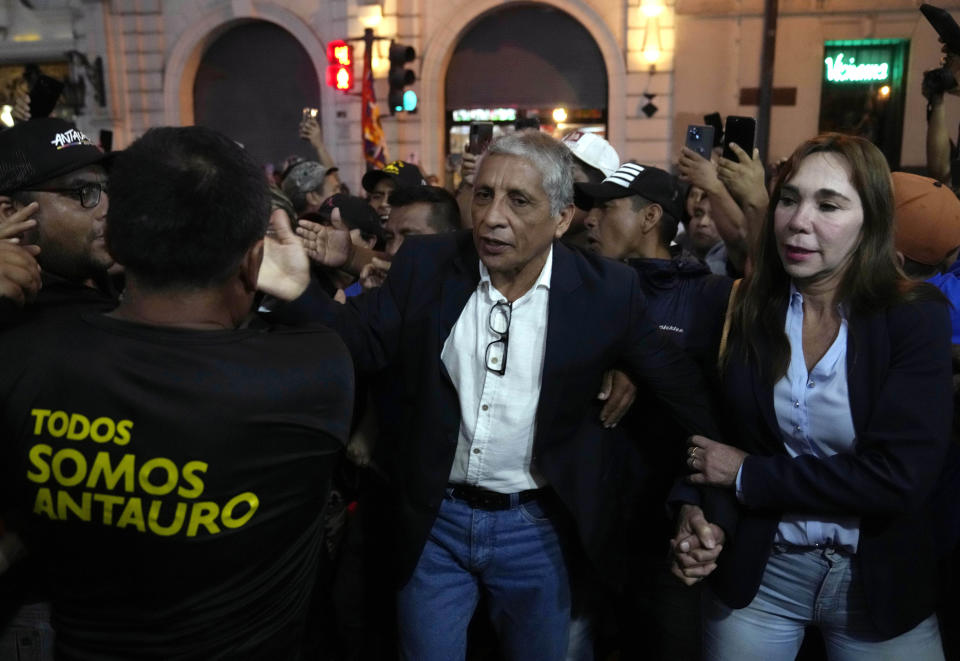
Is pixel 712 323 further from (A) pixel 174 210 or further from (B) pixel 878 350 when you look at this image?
(A) pixel 174 210

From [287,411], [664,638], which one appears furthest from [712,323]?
[287,411]

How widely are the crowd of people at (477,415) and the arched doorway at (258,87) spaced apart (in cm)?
1267

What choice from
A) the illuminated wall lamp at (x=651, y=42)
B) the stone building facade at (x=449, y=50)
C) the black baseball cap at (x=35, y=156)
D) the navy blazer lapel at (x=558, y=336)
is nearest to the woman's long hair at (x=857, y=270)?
the navy blazer lapel at (x=558, y=336)

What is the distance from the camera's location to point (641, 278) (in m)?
2.84

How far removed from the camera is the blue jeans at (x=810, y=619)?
2.00m

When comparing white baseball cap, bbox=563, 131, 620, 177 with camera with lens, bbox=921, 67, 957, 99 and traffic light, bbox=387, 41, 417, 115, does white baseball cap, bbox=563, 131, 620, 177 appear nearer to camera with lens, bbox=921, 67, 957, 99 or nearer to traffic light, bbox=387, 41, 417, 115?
camera with lens, bbox=921, 67, 957, 99

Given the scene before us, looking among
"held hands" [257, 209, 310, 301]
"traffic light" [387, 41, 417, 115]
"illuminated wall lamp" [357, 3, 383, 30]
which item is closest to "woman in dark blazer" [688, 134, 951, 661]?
"held hands" [257, 209, 310, 301]

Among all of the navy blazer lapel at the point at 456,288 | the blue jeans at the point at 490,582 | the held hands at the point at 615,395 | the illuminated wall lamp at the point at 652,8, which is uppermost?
the illuminated wall lamp at the point at 652,8

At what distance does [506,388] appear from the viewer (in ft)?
7.34

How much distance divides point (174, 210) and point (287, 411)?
0.41m

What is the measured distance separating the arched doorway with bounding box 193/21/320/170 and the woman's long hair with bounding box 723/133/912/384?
13.6m

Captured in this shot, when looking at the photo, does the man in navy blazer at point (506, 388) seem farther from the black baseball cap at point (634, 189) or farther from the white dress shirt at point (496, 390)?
the black baseball cap at point (634, 189)

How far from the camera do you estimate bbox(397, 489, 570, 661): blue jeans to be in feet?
7.59

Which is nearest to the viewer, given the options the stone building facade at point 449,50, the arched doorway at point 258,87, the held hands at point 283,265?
the held hands at point 283,265
